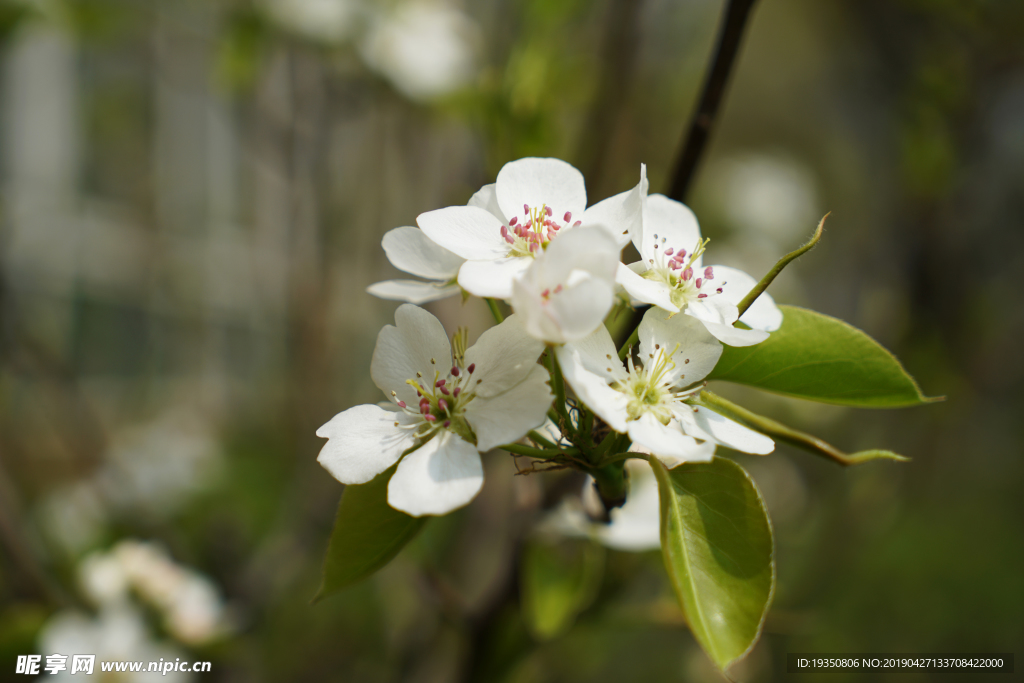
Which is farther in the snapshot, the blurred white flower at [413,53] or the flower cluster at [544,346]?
the blurred white flower at [413,53]

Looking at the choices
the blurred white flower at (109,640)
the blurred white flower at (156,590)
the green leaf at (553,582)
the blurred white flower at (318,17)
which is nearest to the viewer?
the green leaf at (553,582)

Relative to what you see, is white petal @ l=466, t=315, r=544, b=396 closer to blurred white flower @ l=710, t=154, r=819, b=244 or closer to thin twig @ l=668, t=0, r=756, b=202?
thin twig @ l=668, t=0, r=756, b=202

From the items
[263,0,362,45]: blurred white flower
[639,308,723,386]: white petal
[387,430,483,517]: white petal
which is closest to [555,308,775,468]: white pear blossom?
[639,308,723,386]: white petal

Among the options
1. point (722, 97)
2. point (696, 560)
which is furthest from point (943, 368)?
point (696, 560)

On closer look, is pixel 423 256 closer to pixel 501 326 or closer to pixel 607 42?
pixel 501 326

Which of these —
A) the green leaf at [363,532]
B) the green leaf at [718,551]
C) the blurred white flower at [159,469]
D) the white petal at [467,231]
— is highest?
the white petal at [467,231]

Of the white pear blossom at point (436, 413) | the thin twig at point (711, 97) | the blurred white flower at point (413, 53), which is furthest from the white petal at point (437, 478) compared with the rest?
the blurred white flower at point (413, 53)

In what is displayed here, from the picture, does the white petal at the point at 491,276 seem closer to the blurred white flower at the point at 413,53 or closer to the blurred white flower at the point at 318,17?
the blurred white flower at the point at 413,53
